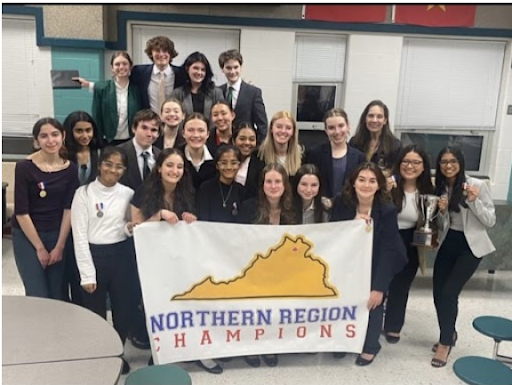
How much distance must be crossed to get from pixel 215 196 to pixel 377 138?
116 cm

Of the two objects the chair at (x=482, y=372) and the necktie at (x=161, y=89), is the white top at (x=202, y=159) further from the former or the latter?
the chair at (x=482, y=372)

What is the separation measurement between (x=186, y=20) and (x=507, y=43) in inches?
133

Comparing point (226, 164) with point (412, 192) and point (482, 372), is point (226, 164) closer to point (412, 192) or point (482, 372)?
point (412, 192)

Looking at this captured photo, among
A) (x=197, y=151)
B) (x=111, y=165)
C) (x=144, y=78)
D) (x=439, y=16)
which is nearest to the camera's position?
(x=111, y=165)

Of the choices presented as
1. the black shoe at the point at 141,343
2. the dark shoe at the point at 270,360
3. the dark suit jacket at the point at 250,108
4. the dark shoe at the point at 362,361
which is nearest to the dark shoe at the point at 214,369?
the dark shoe at the point at 270,360

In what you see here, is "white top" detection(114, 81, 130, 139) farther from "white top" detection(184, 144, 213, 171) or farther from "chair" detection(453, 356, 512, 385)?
"chair" detection(453, 356, 512, 385)

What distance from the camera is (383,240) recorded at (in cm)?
272

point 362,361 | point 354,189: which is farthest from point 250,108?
point 362,361

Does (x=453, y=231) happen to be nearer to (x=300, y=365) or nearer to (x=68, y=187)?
(x=300, y=365)

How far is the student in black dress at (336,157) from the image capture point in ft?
9.48

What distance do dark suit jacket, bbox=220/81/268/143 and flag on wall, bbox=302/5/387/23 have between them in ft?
5.94

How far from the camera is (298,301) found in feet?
8.86

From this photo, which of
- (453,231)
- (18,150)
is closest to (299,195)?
(453,231)

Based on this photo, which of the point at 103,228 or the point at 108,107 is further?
the point at 108,107
